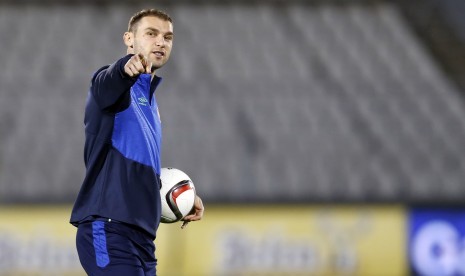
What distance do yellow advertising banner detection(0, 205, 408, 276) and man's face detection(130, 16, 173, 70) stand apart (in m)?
5.76

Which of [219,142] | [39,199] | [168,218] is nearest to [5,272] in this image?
[39,199]

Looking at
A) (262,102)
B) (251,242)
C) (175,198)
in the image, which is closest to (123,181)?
(175,198)

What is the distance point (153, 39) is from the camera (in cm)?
371

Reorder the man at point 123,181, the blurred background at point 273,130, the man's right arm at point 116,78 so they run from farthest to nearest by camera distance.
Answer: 1. the blurred background at point 273,130
2. the man at point 123,181
3. the man's right arm at point 116,78

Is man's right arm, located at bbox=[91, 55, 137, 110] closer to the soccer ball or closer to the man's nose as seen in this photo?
the man's nose

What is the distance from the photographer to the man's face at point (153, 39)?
370 cm

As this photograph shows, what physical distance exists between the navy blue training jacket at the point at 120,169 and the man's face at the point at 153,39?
16 centimetres

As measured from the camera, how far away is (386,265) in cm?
962

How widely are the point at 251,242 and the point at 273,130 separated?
2220mm

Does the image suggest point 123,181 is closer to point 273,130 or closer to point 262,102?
point 273,130

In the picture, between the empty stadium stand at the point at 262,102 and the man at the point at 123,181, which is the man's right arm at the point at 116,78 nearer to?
the man at the point at 123,181

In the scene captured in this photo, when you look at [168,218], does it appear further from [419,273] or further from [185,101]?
[185,101]

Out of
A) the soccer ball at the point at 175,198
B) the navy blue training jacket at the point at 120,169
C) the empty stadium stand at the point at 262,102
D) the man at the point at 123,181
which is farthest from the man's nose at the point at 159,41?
the empty stadium stand at the point at 262,102

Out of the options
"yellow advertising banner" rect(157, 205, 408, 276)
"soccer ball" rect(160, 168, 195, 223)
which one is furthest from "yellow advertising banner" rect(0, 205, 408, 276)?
"soccer ball" rect(160, 168, 195, 223)
